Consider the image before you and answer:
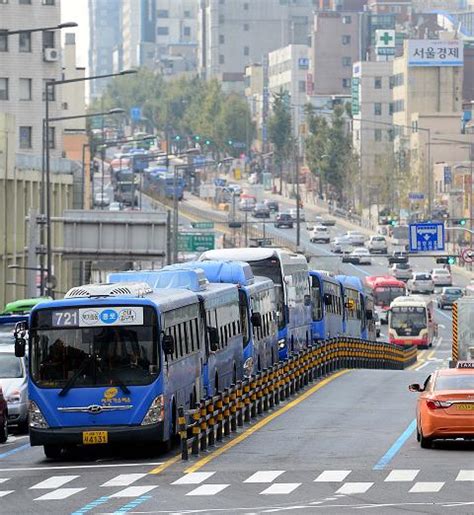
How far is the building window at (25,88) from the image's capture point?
5022 inches

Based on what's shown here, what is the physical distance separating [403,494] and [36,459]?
324 inches

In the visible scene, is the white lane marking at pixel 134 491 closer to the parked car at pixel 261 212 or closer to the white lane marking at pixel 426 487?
the white lane marking at pixel 426 487

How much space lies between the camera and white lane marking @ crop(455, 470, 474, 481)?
27.5 m

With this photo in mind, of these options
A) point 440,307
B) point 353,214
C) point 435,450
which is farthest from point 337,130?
point 435,450

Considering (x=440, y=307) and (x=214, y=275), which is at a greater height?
(x=214, y=275)

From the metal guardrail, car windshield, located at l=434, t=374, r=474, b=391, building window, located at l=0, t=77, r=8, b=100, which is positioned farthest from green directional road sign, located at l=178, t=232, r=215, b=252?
car windshield, located at l=434, t=374, r=474, b=391

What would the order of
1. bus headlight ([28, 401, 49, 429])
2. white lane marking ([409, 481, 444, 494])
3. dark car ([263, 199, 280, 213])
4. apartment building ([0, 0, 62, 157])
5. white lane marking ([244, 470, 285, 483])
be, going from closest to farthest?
white lane marking ([409, 481, 444, 494])
white lane marking ([244, 470, 285, 483])
bus headlight ([28, 401, 49, 429])
apartment building ([0, 0, 62, 157])
dark car ([263, 199, 280, 213])

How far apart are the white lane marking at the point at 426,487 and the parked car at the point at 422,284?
11076 centimetres

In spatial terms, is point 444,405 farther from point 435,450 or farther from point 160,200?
point 160,200

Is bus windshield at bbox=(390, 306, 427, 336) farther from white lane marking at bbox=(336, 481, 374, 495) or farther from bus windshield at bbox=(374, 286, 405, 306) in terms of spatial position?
white lane marking at bbox=(336, 481, 374, 495)

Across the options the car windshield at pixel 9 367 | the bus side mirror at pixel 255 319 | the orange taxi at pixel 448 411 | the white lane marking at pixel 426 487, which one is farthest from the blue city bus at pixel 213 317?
the white lane marking at pixel 426 487

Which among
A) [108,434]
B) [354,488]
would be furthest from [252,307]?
[354,488]

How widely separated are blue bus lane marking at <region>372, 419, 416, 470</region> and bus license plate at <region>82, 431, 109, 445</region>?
4.04 metres

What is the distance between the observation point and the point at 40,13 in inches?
5049
